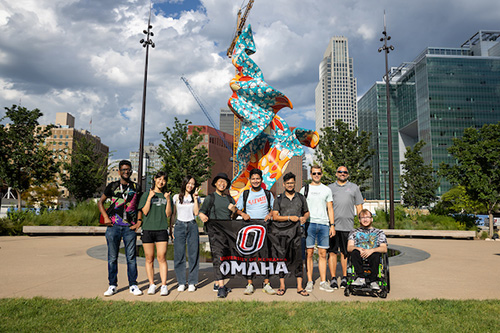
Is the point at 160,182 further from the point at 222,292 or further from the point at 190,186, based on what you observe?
the point at 222,292

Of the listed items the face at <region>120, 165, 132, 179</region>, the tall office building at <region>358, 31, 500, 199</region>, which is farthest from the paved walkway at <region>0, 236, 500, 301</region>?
the tall office building at <region>358, 31, 500, 199</region>

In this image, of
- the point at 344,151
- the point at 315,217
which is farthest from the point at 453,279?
the point at 344,151

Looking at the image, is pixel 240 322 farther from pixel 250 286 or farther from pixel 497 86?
pixel 497 86

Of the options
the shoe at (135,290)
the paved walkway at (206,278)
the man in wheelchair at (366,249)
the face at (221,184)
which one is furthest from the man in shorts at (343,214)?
the shoe at (135,290)

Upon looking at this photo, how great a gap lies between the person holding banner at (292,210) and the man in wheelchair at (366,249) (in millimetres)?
792

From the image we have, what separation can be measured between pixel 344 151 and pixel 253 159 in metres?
12.0

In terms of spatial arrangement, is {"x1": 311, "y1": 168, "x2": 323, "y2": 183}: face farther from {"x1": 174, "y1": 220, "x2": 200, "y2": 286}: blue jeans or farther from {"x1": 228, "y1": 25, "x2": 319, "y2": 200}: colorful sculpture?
{"x1": 228, "y1": 25, "x2": 319, "y2": 200}: colorful sculpture

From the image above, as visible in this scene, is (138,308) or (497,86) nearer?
(138,308)

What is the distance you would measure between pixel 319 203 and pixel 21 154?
1718cm

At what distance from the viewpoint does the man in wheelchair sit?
485 cm

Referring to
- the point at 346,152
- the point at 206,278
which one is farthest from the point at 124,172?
the point at 346,152

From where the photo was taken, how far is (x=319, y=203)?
5414 millimetres

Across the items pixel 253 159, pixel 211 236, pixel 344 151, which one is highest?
pixel 344 151

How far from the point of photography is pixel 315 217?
17.6 feet
